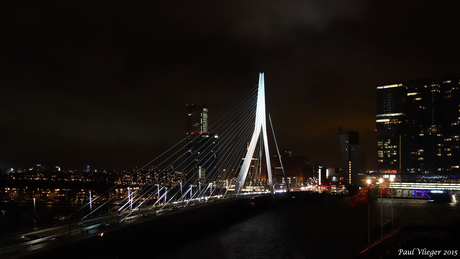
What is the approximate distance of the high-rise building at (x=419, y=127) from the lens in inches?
4341

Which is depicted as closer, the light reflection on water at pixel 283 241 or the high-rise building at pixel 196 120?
the light reflection on water at pixel 283 241

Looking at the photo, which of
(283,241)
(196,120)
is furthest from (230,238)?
(196,120)

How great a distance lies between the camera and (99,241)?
1822 centimetres

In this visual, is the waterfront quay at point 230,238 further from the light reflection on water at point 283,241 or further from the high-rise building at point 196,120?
the high-rise building at point 196,120

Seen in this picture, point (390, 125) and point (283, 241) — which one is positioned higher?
point (390, 125)

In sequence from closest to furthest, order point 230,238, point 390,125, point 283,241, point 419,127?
point 283,241 → point 230,238 → point 419,127 → point 390,125

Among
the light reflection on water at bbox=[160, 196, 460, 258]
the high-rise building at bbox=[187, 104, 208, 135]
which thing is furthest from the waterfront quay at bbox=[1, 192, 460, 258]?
the high-rise building at bbox=[187, 104, 208, 135]

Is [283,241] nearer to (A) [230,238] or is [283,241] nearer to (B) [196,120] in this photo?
(A) [230,238]

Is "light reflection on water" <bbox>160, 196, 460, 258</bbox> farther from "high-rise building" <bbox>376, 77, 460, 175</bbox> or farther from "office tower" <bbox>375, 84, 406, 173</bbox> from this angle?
"office tower" <bbox>375, 84, 406, 173</bbox>

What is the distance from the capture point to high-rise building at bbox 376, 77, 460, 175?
362ft

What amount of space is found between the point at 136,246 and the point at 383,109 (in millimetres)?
144928

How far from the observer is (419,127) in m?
126

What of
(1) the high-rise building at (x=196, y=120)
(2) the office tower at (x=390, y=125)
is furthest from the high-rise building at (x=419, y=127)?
(1) the high-rise building at (x=196, y=120)

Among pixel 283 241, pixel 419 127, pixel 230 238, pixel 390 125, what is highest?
pixel 390 125
